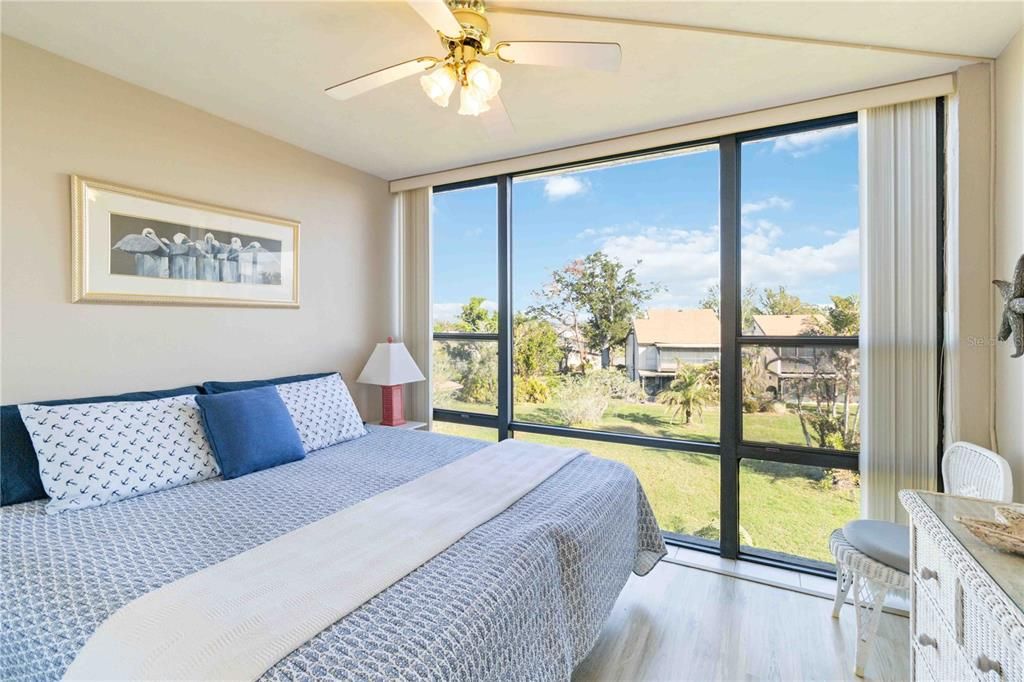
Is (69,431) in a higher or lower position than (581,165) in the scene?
lower

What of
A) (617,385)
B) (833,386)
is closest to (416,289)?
(617,385)

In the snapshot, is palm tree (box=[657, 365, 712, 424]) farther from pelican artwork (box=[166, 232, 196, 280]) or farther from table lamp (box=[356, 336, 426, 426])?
pelican artwork (box=[166, 232, 196, 280])

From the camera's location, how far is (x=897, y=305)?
2266 mm

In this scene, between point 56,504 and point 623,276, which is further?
point 623,276

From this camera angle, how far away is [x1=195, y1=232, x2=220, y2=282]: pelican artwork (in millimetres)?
2506

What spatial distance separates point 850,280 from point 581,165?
169 centimetres

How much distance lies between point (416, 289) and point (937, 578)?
10.8 ft

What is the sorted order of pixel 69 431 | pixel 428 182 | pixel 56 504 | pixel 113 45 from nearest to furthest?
pixel 56 504 < pixel 69 431 < pixel 113 45 < pixel 428 182

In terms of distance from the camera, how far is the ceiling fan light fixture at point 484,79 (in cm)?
154

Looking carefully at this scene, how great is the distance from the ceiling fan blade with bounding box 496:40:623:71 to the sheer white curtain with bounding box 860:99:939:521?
1.66 meters

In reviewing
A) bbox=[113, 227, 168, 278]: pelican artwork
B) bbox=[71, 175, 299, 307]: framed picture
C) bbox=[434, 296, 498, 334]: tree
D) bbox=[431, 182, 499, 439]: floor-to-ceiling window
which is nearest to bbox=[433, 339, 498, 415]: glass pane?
bbox=[431, 182, 499, 439]: floor-to-ceiling window

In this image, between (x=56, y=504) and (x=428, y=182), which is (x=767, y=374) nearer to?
(x=428, y=182)

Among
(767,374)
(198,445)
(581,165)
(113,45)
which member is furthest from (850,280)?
(113,45)

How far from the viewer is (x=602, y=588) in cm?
178
